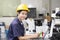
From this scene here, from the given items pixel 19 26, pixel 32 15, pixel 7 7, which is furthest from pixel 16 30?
pixel 7 7

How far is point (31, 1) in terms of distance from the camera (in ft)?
11.5

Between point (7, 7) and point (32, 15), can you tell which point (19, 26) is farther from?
point (7, 7)

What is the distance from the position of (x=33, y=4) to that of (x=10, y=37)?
1.45 m

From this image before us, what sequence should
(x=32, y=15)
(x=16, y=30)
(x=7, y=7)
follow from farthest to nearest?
(x=7, y=7), (x=32, y=15), (x=16, y=30)

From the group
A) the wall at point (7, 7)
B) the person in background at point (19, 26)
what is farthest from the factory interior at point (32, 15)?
the person in background at point (19, 26)

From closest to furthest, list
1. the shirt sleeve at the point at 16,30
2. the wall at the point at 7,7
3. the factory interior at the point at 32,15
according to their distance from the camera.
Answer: the shirt sleeve at the point at 16,30, the factory interior at the point at 32,15, the wall at the point at 7,7

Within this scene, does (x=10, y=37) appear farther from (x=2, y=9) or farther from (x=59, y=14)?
(x=2, y=9)

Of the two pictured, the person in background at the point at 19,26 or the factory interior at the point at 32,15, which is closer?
the person in background at the point at 19,26

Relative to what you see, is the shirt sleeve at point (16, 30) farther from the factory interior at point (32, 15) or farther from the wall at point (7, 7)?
the wall at point (7, 7)

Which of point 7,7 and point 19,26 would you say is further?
point 7,7

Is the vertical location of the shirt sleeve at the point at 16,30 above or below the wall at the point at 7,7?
below

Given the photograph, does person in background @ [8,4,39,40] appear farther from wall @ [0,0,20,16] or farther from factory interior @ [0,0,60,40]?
wall @ [0,0,20,16]

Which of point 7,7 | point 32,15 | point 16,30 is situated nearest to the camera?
point 16,30

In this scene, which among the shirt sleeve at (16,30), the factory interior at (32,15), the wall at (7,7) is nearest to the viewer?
the shirt sleeve at (16,30)
